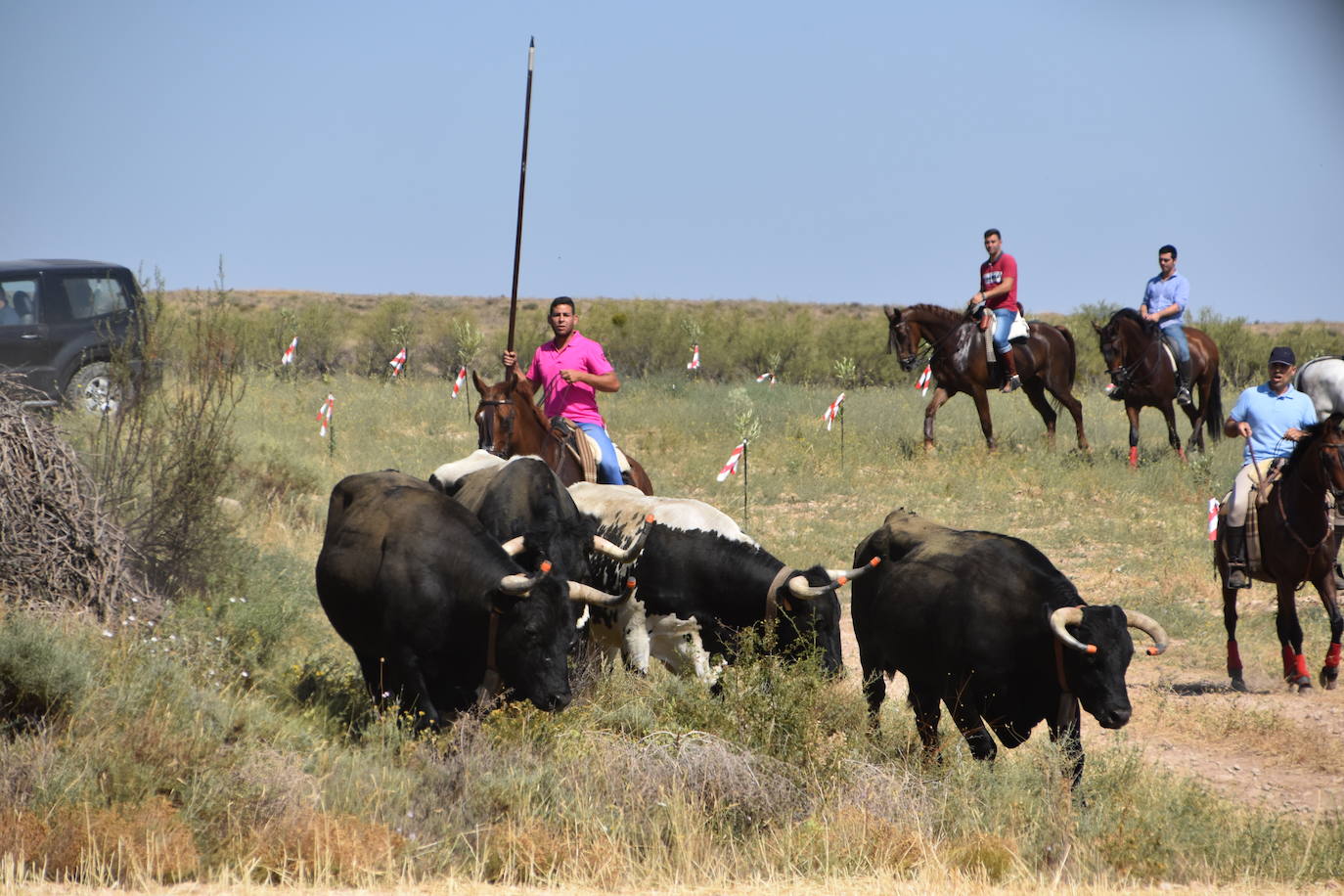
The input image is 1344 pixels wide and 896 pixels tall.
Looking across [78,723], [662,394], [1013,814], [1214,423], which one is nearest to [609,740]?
[1013,814]

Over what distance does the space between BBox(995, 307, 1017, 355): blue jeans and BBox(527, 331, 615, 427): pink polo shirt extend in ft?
34.7

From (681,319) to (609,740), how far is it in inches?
1176

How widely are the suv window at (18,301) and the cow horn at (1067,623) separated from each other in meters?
14.3

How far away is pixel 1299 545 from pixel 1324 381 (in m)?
3.95

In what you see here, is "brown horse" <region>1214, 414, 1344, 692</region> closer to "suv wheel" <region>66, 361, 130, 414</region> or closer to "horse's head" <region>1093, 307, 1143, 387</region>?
"horse's head" <region>1093, 307, 1143, 387</region>

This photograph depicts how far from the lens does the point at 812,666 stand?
7980 mm

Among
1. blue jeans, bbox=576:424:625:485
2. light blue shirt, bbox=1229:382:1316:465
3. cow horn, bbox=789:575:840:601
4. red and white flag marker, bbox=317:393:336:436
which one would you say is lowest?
red and white flag marker, bbox=317:393:336:436

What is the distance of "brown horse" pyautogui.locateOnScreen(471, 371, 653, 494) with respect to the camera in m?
11.0

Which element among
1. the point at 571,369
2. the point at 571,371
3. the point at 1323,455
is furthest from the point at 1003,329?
the point at 571,371

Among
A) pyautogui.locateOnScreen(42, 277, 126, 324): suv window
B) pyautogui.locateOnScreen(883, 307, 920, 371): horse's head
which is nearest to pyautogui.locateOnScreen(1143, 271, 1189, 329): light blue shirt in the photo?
pyautogui.locateOnScreen(883, 307, 920, 371): horse's head

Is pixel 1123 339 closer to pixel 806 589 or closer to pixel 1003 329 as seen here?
pixel 1003 329

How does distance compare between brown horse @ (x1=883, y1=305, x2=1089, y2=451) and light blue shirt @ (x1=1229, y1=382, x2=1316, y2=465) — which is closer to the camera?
light blue shirt @ (x1=1229, y1=382, x2=1316, y2=465)

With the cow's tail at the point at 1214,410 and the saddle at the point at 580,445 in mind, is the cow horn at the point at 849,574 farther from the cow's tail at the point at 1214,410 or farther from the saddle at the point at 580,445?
the cow's tail at the point at 1214,410

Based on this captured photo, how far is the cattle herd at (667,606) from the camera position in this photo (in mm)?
7777
